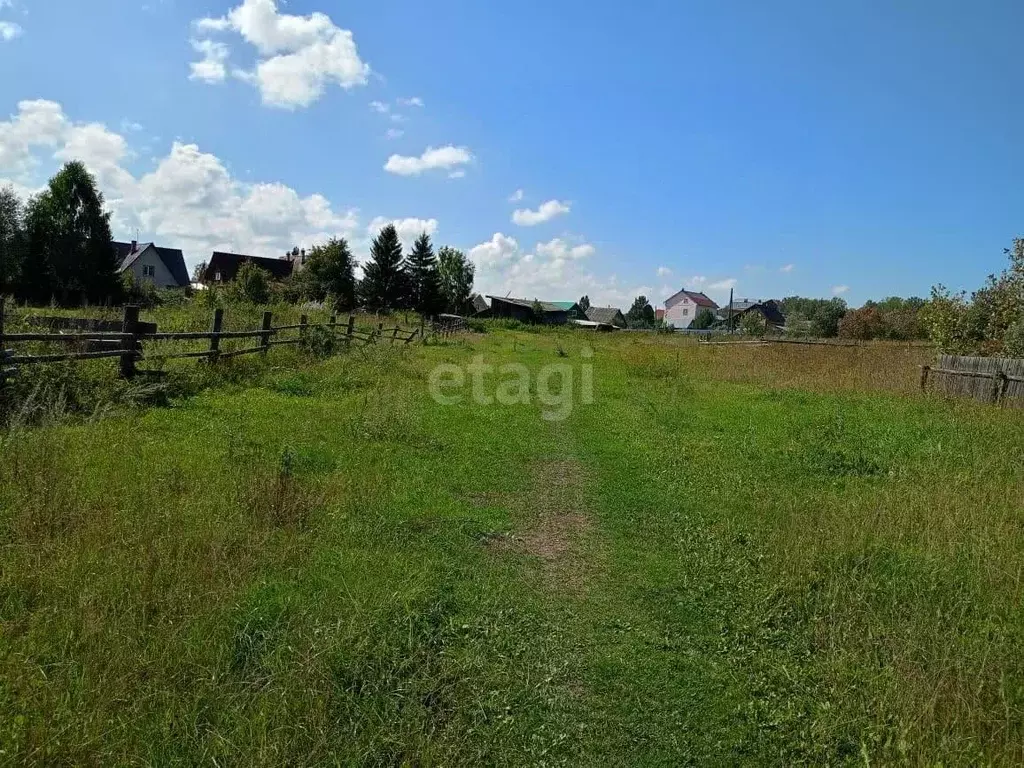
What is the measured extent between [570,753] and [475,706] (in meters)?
0.53

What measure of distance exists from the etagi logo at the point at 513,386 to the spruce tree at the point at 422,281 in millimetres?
47013

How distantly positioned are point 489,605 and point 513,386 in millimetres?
10605

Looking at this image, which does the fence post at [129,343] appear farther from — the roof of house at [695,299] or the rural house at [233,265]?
the roof of house at [695,299]

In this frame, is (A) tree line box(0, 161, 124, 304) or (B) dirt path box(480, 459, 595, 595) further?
(A) tree line box(0, 161, 124, 304)

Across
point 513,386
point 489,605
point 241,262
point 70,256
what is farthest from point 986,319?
point 241,262

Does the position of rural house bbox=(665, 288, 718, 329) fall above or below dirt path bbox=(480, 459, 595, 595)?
above

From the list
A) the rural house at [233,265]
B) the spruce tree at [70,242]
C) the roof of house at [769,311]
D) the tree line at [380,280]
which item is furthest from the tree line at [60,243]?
the roof of house at [769,311]

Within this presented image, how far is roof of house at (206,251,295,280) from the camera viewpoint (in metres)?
69.6

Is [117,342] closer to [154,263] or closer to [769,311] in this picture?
[154,263]

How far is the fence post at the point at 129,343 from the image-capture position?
30.7 feet

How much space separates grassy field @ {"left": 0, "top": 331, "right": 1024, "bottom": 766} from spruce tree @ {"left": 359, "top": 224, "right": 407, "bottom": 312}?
57.3 meters

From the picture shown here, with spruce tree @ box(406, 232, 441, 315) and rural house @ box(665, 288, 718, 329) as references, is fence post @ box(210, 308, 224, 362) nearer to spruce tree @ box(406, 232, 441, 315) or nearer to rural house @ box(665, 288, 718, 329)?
spruce tree @ box(406, 232, 441, 315)

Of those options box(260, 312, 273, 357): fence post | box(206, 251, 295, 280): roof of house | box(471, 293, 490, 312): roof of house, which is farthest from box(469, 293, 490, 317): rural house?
box(260, 312, 273, 357): fence post

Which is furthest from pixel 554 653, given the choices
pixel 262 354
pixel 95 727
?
pixel 262 354
